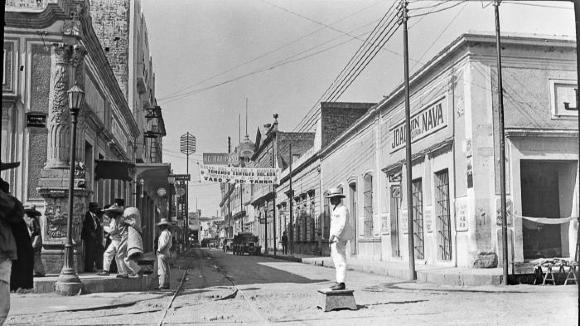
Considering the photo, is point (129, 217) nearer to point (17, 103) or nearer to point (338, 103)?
point (17, 103)

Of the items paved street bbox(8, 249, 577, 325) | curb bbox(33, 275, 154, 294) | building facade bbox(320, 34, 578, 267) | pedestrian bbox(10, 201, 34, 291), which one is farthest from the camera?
building facade bbox(320, 34, 578, 267)

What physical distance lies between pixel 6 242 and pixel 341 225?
5181mm

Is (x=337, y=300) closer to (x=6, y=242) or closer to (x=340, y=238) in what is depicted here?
(x=340, y=238)

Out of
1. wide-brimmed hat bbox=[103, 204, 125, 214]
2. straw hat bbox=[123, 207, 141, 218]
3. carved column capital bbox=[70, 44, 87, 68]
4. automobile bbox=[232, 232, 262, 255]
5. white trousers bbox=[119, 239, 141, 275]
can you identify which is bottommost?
automobile bbox=[232, 232, 262, 255]

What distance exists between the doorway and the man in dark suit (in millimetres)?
11142

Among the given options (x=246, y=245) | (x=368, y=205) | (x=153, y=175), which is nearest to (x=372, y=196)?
(x=368, y=205)

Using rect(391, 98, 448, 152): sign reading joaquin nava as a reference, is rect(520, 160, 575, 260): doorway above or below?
below

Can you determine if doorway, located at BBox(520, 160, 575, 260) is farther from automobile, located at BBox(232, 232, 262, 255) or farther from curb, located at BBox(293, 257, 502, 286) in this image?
automobile, located at BBox(232, 232, 262, 255)

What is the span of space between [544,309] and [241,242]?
1492 inches

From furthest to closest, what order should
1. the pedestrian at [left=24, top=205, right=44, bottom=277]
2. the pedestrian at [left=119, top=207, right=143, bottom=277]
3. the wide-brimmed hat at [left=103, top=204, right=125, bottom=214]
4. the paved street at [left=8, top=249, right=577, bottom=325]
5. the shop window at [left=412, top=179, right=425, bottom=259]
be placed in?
1. the shop window at [left=412, top=179, right=425, bottom=259]
2. the wide-brimmed hat at [left=103, top=204, right=125, bottom=214]
3. the pedestrian at [left=119, top=207, right=143, bottom=277]
4. the pedestrian at [left=24, top=205, right=44, bottom=277]
5. the paved street at [left=8, top=249, right=577, bottom=325]

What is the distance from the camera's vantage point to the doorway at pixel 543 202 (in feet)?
56.0

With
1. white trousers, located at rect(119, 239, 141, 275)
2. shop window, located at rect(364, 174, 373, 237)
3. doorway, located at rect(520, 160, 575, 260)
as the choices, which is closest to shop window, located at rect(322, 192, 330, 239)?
shop window, located at rect(364, 174, 373, 237)

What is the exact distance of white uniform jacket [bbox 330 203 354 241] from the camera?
30.8 feet

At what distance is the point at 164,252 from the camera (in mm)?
13477
